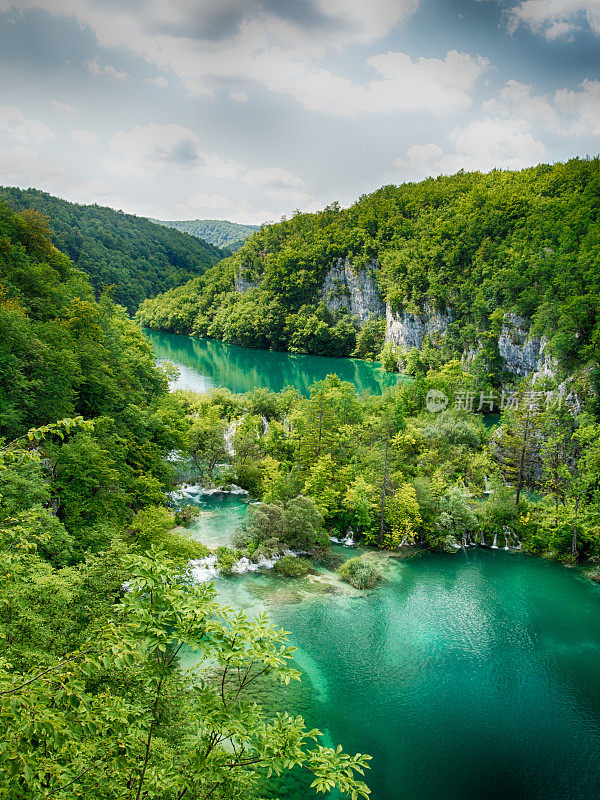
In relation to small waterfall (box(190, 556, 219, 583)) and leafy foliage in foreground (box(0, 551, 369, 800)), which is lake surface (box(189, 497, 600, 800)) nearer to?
small waterfall (box(190, 556, 219, 583))

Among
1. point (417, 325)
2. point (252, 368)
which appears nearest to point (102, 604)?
point (252, 368)

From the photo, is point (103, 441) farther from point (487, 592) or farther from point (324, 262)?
point (324, 262)

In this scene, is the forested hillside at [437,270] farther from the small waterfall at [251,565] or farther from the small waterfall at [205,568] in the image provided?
the small waterfall at [205,568]

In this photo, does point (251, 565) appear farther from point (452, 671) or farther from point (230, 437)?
point (230, 437)

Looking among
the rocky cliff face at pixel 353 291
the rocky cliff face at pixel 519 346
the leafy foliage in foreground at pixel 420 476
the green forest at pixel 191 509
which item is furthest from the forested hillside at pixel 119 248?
the leafy foliage in foreground at pixel 420 476

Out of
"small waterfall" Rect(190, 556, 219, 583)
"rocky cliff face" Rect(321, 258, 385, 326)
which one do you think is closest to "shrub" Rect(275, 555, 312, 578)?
"small waterfall" Rect(190, 556, 219, 583)
